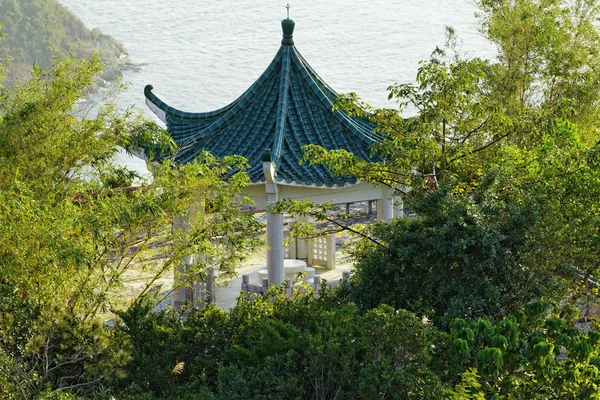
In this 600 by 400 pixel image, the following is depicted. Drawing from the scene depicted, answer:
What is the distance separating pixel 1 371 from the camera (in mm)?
6102

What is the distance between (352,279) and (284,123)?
2.59 meters

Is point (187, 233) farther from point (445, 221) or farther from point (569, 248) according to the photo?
point (569, 248)

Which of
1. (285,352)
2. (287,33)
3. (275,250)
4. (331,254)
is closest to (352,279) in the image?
(285,352)

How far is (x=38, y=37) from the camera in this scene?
36.9 m

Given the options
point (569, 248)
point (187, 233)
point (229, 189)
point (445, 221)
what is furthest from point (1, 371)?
point (569, 248)

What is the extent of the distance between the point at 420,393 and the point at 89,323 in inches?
108

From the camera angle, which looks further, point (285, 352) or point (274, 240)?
point (274, 240)

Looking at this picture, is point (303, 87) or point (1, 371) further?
point (303, 87)

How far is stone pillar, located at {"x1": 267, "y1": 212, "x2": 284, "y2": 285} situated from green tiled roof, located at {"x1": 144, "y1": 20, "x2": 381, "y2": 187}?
63 centimetres

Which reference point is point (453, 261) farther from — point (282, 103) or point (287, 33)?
point (287, 33)

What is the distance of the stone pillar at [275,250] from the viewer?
9.31 m

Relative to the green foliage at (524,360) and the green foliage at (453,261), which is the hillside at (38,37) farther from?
the green foliage at (524,360)

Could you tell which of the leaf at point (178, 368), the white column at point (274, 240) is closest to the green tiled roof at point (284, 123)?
the white column at point (274, 240)

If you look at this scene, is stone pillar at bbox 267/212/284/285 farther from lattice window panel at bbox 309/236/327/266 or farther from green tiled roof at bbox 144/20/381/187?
lattice window panel at bbox 309/236/327/266
